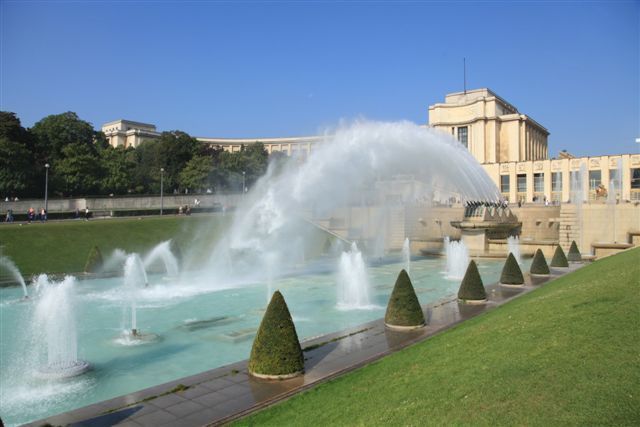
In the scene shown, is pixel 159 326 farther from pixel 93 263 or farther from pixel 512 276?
pixel 93 263

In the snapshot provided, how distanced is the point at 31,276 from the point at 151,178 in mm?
53763

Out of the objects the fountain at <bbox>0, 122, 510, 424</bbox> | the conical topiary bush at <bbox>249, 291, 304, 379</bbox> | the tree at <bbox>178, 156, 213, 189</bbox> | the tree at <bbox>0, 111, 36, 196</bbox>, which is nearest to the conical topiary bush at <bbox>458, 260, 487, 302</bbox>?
the fountain at <bbox>0, 122, 510, 424</bbox>

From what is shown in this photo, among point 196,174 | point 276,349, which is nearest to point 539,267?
point 276,349

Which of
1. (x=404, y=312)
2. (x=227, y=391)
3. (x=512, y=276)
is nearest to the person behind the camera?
(x=227, y=391)

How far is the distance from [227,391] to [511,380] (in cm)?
501

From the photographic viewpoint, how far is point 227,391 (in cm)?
913

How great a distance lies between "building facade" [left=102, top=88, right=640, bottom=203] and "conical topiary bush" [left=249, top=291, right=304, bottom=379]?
3913cm

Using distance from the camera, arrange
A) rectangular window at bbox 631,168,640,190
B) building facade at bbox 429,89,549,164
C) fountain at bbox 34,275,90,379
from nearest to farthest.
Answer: fountain at bbox 34,275,90,379 → rectangular window at bbox 631,168,640,190 → building facade at bbox 429,89,549,164

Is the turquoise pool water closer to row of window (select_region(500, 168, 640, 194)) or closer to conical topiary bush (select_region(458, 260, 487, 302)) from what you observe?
conical topiary bush (select_region(458, 260, 487, 302))

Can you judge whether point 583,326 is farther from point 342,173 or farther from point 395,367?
point 342,173

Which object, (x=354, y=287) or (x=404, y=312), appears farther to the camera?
(x=354, y=287)

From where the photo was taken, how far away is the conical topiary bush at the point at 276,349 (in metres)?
9.78

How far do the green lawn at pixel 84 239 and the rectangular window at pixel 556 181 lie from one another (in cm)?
5282

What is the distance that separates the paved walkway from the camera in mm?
7938
